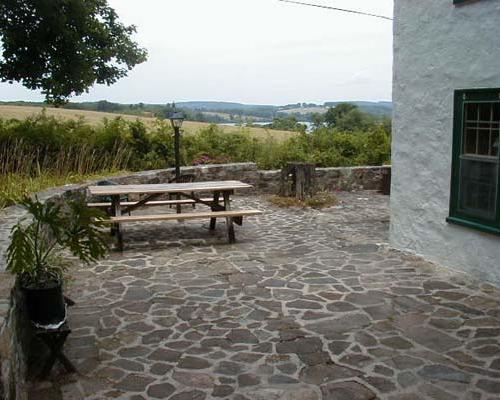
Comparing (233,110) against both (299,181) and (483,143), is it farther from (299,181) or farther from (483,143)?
(483,143)

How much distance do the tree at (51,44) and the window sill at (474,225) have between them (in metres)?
9.04

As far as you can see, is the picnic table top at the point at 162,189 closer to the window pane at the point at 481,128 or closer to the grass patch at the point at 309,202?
the grass patch at the point at 309,202

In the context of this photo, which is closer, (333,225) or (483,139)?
(483,139)

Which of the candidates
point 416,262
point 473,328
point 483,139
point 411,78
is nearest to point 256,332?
point 473,328

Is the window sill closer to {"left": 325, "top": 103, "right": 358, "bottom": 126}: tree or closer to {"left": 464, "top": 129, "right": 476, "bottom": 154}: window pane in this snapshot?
{"left": 464, "top": 129, "right": 476, "bottom": 154}: window pane

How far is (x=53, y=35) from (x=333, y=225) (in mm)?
7706

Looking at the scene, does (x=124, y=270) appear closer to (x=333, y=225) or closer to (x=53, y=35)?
(x=333, y=225)

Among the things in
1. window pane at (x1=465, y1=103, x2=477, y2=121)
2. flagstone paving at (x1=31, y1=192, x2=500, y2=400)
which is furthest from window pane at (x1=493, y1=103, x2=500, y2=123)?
flagstone paving at (x1=31, y1=192, x2=500, y2=400)

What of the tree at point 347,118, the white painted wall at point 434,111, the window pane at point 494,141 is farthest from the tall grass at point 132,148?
the window pane at point 494,141

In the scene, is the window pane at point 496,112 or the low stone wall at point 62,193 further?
the window pane at point 496,112

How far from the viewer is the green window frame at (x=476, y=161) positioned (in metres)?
5.49

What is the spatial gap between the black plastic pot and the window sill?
433 cm

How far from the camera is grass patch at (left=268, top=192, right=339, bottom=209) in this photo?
35.1 feet

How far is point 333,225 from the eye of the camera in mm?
8789
